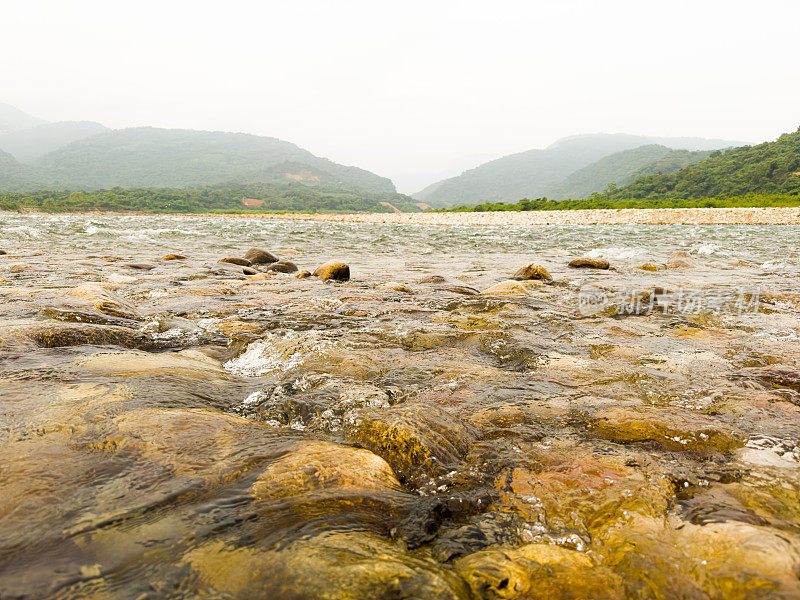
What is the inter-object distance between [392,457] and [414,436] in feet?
0.51

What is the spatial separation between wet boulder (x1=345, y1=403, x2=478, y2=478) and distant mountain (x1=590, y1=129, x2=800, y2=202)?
198 ft

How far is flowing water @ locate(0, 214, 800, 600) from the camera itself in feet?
3.95

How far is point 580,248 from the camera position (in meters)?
14.9

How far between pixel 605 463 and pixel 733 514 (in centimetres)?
47

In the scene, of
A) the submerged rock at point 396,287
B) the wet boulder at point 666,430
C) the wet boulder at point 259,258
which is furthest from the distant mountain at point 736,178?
the wet boulder at point 666,430

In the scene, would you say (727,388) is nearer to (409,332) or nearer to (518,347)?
(518,347)

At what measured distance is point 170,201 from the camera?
76688 millimetres

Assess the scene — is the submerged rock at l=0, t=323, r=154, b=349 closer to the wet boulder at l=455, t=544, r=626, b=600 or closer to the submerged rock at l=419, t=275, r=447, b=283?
the wet boulder at l=455, t=544, r=626, b=600

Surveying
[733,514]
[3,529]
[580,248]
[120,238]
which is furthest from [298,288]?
[120,238]

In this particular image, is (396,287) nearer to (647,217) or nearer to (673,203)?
(647,217)

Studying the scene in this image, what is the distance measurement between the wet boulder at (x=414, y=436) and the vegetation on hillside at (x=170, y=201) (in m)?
69.6

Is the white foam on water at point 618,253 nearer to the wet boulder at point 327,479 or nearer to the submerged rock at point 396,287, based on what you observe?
the submerged rock at point 396,287

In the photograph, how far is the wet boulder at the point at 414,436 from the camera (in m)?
1.93

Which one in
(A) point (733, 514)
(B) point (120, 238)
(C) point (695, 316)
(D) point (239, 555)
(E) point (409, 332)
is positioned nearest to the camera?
(D) point (239, 555)
